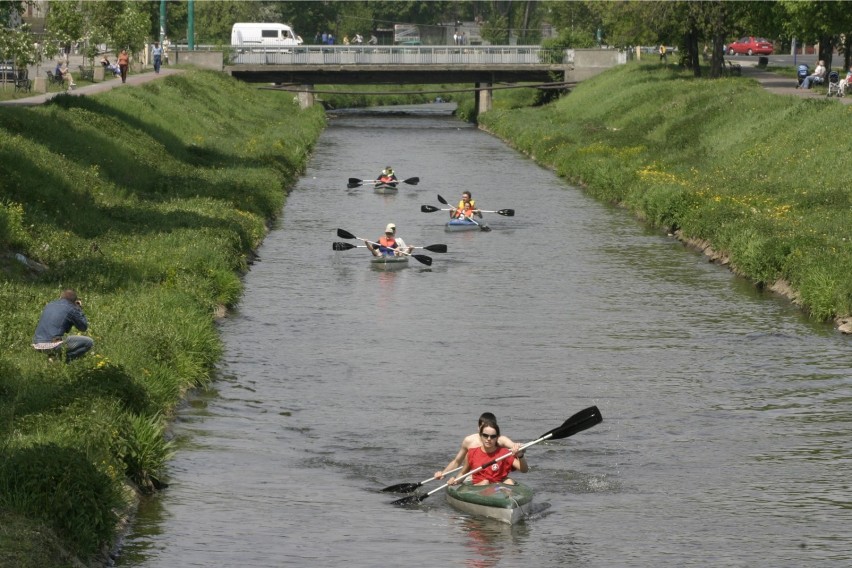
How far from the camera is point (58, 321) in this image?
2080 centimetres

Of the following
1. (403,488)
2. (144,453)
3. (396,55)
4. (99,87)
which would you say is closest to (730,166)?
(99,87)

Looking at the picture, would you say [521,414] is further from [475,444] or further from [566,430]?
[475,444]

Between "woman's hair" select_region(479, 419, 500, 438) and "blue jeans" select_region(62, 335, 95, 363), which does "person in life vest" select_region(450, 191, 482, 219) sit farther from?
"woman's hair" select_region(479, 419, 500, 438)

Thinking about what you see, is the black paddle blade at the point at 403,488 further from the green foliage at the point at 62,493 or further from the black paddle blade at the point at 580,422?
the green foliage at the point at 62,493

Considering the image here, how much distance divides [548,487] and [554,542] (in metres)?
2.37

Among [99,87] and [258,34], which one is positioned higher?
[258,34]

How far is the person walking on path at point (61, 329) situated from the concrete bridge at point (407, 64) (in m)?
71.4

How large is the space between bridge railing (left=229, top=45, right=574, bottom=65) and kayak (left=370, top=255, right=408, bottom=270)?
54820mm

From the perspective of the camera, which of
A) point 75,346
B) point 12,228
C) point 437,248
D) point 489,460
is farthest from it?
point 437,248

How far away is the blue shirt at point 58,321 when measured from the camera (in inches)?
818

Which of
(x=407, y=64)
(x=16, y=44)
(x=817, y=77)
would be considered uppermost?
(x=16, y=44)

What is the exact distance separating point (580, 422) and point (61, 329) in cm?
762

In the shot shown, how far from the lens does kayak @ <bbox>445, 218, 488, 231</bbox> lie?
44906 millimetres

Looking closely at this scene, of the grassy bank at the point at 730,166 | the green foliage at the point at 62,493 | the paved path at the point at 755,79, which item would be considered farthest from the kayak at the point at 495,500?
the paved path at the point at 755,79
